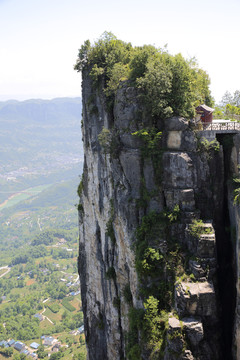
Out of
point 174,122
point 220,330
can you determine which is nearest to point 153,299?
point 220,330

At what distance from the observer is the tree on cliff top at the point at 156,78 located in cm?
2448

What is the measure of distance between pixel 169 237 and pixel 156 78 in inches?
429

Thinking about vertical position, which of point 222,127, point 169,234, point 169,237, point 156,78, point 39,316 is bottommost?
point 39,316

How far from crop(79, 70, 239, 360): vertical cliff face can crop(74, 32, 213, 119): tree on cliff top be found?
3.03 ft

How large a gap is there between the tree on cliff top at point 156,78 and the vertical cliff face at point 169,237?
0.92 metres

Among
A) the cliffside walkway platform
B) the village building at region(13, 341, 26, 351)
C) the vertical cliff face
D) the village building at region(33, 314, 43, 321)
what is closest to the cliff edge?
the vertical cliff face

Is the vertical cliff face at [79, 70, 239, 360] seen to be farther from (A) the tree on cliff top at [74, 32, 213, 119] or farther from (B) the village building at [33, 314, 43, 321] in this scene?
(B) the village building at [33, 314, 43, 321]

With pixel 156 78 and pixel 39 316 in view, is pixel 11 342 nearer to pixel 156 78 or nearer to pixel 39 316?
pixel 39 316

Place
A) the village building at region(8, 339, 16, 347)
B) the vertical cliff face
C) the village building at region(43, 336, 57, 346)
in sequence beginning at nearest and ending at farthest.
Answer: the vertical cliff face, the village building at region(8, 339, 16, 347), the village building at region(43, 336, 57, 346)

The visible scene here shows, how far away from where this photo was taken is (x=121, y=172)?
85.9 feet

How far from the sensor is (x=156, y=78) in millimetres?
24625

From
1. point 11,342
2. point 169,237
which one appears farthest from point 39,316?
point 169,237

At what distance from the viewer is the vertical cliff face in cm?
2119

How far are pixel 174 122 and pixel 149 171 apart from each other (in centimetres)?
371
